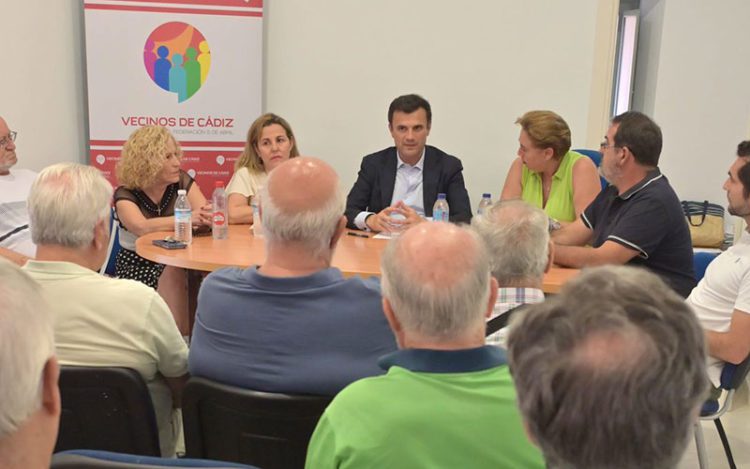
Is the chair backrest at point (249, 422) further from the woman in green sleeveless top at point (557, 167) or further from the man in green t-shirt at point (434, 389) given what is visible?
the woman in green sleeveless top at point (557, 167)

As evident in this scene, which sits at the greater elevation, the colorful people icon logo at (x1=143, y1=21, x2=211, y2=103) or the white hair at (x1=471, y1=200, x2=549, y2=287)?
the colorful people icon logo at (x1=143, y1=21, x2=211, y2=103)

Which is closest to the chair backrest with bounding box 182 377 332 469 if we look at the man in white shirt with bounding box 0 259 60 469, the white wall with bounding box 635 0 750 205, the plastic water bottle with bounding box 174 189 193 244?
the man in white shirt with bounding box 0 259 60 469

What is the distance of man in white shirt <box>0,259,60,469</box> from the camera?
2.73 ft

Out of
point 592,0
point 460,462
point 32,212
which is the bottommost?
point 460,462

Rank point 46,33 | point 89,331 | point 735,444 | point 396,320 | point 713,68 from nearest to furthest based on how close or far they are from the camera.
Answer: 1. point 396,320
2. point 89,331
3. point 735,444
4. point 46,33
5. point 713,68

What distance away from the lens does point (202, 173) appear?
14.8 ft

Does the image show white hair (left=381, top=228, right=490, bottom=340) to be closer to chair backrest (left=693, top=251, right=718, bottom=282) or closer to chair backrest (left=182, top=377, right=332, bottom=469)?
chair backrest (left=182, top=377, right=332, bottom=469)

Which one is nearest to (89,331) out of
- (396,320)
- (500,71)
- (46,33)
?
(396,320)

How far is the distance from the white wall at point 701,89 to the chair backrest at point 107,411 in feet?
19.5

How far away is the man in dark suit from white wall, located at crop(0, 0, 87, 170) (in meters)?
1.96

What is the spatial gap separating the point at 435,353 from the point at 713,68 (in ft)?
19.9

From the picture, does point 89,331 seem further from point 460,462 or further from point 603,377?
point 603,377

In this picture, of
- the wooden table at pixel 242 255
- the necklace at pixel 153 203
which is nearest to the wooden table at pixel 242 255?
the wooden table at pixel 242 255

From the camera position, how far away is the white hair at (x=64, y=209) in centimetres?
183
